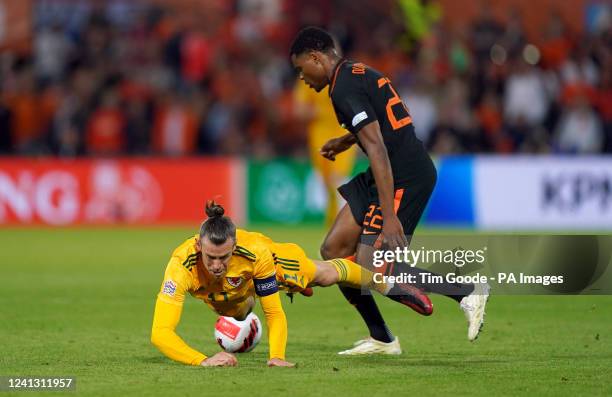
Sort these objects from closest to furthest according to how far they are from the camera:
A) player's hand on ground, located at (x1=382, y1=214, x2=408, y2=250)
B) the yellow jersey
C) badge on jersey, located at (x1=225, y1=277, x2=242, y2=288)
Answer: the yellow jersey → badge on jersey, located at (x1=225, y1=277, x2=242, y2=288) → player's hand on ground, located at (x1=382, y1=214, x2=408, y2=250)

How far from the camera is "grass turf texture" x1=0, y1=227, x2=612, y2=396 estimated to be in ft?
21.6

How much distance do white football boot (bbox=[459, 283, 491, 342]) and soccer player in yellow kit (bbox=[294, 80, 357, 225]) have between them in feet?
28.6

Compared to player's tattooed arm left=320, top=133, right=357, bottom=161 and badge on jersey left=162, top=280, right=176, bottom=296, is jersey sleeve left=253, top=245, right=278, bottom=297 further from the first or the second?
player's tattooed arm left=320, top=133, right=357, bottom=161

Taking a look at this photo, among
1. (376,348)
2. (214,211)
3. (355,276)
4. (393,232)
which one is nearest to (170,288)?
(214,211)

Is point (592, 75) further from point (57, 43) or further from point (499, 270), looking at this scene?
point (499, 270)

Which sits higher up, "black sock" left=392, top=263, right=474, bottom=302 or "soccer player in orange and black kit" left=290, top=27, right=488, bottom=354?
"soccer player in orange and black kit" left=290, top=27, right=488, bottom=354

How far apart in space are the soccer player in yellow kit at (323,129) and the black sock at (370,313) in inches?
326

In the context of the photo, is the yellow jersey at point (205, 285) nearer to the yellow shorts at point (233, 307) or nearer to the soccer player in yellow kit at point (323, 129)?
the yellow shorts at point (233, 307)

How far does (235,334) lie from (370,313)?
1.00 metres

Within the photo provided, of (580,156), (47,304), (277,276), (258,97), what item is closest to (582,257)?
(277,276)

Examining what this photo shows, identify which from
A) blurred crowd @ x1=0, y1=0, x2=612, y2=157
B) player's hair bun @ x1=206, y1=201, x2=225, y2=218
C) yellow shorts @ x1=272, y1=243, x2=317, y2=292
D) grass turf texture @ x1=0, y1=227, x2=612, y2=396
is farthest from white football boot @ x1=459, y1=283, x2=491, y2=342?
blurred crowd @ x1=0, y1=0, x2=612, y2=157

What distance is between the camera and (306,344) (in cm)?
845

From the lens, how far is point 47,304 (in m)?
10.6

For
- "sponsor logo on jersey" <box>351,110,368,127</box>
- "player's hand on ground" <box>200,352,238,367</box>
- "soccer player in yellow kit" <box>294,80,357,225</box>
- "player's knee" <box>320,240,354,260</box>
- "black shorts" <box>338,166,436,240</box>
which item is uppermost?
"soccer player in yellow kit" <box>294,80,357,225</box>
